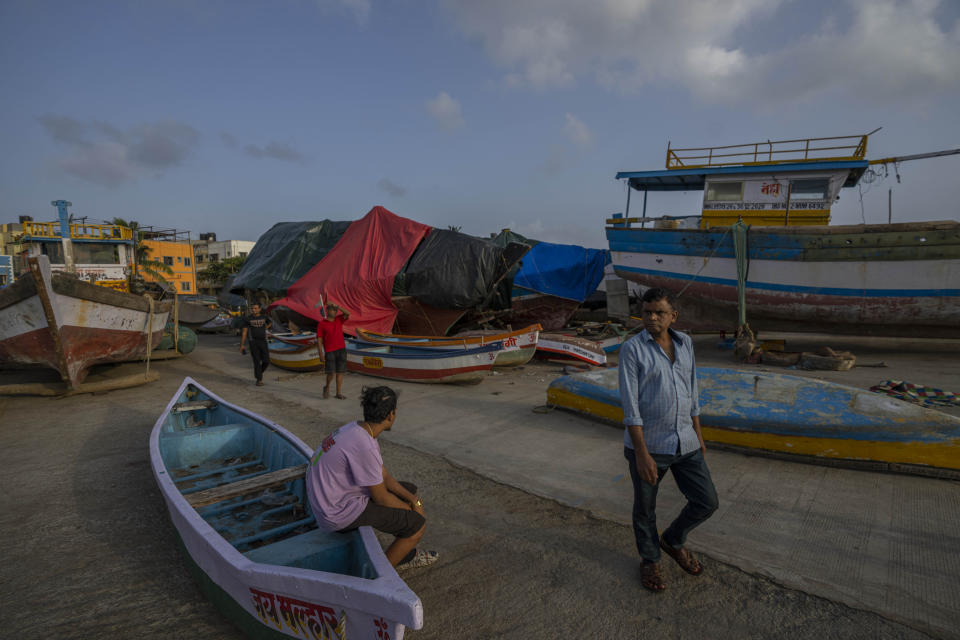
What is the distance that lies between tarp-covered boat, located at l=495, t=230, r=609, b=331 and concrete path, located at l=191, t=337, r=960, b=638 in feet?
26.5

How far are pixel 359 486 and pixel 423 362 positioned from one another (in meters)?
6.79

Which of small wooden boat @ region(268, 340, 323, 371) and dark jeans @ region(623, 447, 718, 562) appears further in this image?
small wooden boat @ region(268, 340, 323, 371)

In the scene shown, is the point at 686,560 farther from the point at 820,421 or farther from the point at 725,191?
the point at 725,191

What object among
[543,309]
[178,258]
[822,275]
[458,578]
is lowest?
[458,578]

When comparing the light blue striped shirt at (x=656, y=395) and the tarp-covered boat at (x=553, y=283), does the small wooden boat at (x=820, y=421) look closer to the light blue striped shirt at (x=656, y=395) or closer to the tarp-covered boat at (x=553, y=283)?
the light blue striped shirt at (x=656, y=395)

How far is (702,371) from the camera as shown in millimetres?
5574

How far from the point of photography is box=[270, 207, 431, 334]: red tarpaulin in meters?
12.3

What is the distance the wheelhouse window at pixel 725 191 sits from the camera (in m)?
13.1

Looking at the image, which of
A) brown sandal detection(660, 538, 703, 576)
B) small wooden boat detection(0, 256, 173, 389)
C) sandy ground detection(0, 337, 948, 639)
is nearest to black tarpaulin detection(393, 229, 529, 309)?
small wooden boat detection(0, 256, 173, 389)

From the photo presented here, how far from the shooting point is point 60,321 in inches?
305

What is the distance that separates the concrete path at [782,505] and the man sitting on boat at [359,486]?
1.81 meters

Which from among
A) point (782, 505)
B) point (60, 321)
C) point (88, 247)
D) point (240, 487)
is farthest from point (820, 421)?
point (88, 247)

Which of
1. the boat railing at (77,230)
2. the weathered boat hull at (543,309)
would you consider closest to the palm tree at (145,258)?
the boat railing at (77,230)

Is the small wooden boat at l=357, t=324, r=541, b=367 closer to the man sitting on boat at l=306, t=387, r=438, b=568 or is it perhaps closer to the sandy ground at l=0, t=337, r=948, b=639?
the sandy ground at l=0, t=337, r=948, b=639
